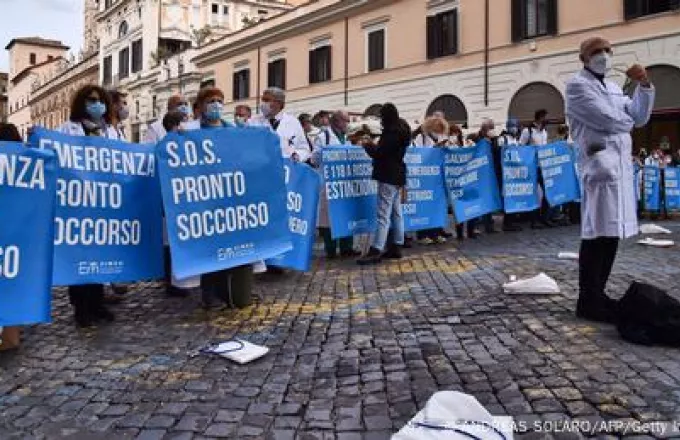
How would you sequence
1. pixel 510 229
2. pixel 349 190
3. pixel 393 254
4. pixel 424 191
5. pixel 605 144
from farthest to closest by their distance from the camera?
pixel 510 229 → pixel 424 191 → pixel 349 190 → pixel 393 254 → pixel 605 144

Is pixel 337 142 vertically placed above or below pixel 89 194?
above

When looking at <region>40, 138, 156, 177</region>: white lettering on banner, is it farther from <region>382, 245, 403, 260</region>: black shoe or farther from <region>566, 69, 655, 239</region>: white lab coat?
<region>382, 245, 403, 260</region>: black shoe

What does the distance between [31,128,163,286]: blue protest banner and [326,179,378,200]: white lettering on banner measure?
3.04m

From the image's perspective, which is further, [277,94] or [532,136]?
[532,136]

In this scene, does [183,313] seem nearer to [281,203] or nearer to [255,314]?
[255,314]

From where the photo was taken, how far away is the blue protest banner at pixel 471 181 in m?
10.3

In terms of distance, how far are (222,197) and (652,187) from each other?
12559 mm

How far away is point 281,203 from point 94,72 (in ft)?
220

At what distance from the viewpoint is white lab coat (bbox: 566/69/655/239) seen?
4.66m

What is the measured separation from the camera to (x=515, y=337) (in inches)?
175

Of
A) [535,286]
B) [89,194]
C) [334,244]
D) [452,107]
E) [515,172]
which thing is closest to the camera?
[89,194]

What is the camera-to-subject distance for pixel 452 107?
2648cm

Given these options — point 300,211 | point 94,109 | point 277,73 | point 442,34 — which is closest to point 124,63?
point 277,73

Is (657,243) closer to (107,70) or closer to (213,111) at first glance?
(213,111)
